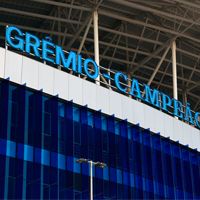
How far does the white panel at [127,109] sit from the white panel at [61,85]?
6.11 meters

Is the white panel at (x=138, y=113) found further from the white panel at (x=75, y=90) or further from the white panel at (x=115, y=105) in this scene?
the white panel at (x=75, y=90)

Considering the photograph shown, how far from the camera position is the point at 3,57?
36906mm

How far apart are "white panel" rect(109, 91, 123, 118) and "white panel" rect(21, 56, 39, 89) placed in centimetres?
754

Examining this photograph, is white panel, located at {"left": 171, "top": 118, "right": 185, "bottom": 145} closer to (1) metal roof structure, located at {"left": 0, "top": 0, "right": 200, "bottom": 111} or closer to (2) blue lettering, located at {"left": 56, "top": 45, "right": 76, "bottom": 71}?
(1) metal roof structure, located at {"left": 0, "top": 0, "right": 200, "bottom": 111}

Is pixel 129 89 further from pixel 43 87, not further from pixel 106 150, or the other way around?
pixel 43 87

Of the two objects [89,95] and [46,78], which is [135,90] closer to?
[89,95]

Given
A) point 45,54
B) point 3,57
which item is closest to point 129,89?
point 45,54

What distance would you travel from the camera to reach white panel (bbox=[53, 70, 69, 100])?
3966cm

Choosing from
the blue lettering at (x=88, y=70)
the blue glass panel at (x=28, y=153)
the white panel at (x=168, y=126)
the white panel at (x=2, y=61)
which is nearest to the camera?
the blue glass panel at (x=28, y=153)

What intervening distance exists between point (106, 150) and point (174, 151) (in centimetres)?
931

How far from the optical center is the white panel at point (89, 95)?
137 feet

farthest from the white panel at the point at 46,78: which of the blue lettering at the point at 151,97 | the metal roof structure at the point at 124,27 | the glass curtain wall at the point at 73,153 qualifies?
the blue lettering at the point at 151,97

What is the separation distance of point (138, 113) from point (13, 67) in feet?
42.2

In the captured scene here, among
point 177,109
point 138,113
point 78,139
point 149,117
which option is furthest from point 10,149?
point 177,109
